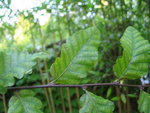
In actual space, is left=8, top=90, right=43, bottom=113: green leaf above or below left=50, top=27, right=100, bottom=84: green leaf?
below

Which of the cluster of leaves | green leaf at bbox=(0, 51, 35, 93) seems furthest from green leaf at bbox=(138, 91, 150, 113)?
green leaf at bbox=(0, 51, 35, 93)

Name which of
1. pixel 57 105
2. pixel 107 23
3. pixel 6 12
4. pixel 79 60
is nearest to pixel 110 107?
pixel 79 60

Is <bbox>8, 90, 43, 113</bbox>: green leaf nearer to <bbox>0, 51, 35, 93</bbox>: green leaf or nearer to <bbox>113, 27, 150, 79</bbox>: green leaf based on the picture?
<bbox>0, 51, 35, 93</bbox>: green leaf

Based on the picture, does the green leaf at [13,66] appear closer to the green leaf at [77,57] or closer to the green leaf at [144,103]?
the green leaf at [77,57]

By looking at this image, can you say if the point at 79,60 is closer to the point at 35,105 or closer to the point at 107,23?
the point at 35,105

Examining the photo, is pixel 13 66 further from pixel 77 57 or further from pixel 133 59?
pixel 133 59

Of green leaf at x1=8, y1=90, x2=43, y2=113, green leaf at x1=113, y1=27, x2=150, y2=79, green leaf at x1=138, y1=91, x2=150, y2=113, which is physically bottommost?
green leaf at x1=138, y1=91, x2=150, y2=113
